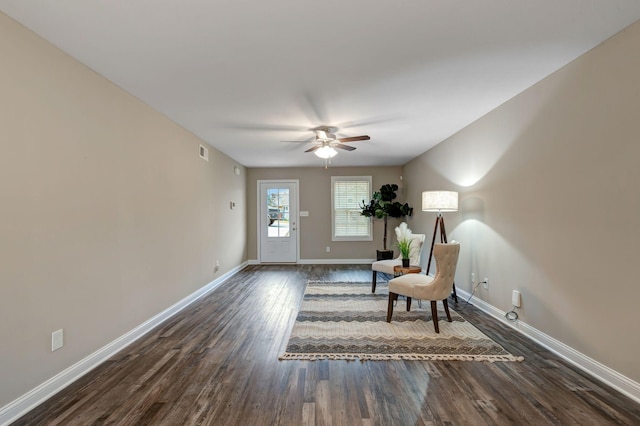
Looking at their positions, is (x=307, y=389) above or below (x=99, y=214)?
below

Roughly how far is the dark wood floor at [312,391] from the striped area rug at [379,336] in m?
0.11

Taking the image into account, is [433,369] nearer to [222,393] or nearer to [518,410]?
[518,410]

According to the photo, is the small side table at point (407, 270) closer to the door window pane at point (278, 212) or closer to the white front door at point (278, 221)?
the white front door at point (278, 221)

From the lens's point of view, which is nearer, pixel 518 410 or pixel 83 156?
pixel 518 410

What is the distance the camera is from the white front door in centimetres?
729

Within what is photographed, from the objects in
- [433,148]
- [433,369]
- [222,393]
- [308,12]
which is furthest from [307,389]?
[433,148]

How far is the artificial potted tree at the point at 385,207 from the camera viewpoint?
651cm

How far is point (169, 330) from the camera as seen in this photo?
10.4 feet

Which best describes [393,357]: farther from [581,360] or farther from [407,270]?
[407,270]

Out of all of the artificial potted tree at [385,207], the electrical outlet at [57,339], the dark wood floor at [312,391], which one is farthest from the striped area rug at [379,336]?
the artificial potted tree at [385,207]

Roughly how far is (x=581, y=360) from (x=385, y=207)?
14.8 feet

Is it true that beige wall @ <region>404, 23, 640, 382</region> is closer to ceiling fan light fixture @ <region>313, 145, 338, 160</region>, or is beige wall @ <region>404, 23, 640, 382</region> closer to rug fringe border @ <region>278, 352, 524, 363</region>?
rug fringe border @ <region>278, 352, 524, 363</region>

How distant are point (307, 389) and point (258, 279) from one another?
146 inches

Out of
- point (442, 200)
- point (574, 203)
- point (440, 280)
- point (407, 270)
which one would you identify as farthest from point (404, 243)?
point (574, 203)
